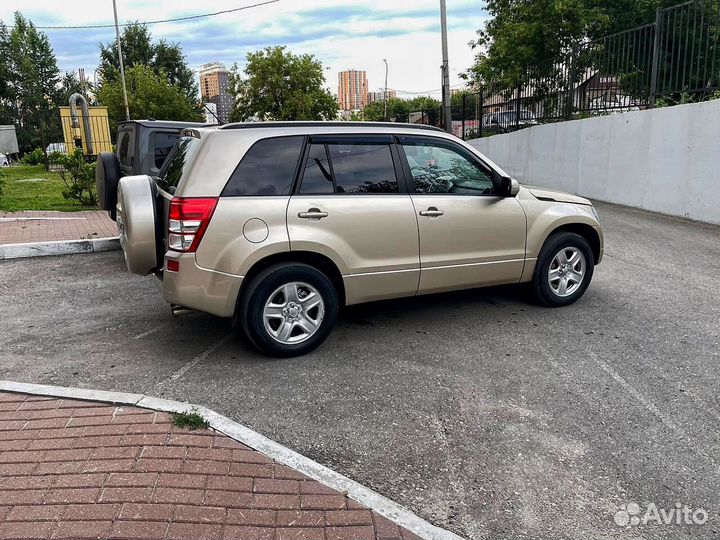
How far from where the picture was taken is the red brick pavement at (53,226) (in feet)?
29.4

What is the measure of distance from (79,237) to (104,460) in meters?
6.63

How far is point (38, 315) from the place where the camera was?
232 inches

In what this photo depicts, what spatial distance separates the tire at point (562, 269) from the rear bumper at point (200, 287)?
3.01 m

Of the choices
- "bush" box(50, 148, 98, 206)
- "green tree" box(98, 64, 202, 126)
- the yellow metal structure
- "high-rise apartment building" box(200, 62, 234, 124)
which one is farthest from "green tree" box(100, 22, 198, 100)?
"bush" box(50, 148, 98, 206)

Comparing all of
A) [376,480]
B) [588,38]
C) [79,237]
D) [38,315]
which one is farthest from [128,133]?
[588,38]

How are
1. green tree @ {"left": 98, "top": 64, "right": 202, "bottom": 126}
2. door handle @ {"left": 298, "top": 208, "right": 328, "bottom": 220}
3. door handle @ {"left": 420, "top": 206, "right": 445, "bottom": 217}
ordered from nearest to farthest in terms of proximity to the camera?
door handle @ {"left": 298, "top": 208, "right": 328, "bottom": 220} → door handle @ {"left": 420, "top": 206, "right": 445, "bottom": 217} → green tree @ {"left": 98, "top": 64, "right": 202, "bottom": 126}

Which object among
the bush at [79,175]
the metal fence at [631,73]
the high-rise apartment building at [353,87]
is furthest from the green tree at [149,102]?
the high-rise apartment building at [353,87]

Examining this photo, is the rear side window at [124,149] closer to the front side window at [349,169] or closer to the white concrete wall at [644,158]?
the front side window at [349,169]

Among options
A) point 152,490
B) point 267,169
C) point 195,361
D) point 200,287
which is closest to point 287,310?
point 200,287

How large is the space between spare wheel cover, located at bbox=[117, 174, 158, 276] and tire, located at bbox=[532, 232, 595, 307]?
3555mm

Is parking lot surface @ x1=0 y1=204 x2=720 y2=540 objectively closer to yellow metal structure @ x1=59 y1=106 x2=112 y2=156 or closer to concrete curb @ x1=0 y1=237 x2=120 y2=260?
concrete curb @ x1=0 y1=237 x2=120 y2=260

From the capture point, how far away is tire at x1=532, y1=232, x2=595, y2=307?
5.77 metres

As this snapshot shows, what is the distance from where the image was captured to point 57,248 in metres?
8.34

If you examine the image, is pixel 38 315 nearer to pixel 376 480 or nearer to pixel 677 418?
pixel 376 480
